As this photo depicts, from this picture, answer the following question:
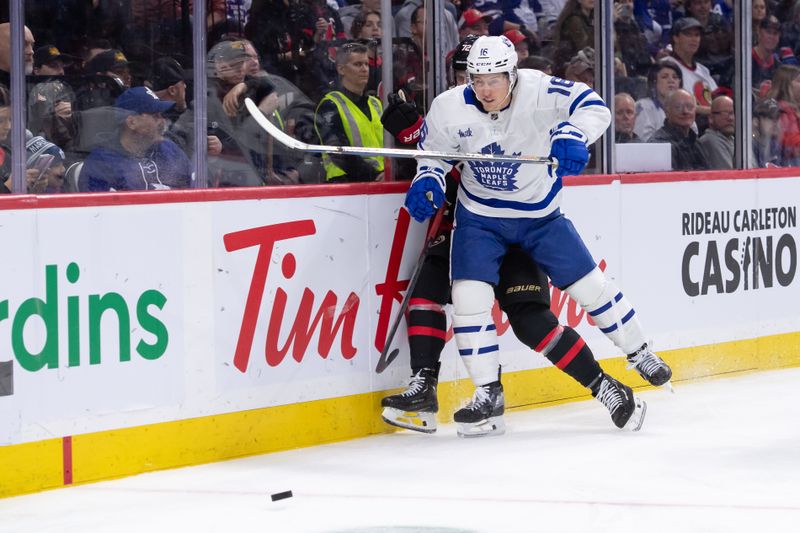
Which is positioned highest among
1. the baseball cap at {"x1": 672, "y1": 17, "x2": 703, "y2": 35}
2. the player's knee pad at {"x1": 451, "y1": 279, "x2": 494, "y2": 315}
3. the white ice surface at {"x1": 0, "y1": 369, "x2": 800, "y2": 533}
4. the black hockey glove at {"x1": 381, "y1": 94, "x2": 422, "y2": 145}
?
the baseball cap at {"x1": 672, "y1": 17, "x2": 703, "y2": 35}

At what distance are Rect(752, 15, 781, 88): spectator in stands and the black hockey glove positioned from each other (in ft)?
6.63

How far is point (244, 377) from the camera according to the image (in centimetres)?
464

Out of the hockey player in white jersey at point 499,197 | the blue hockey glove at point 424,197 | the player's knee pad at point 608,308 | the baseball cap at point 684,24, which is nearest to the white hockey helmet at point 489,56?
the hockey player in white jersey at point 499,197

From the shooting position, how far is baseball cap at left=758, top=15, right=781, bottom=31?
256 inches

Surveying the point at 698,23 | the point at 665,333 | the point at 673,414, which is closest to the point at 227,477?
the point at 673,414

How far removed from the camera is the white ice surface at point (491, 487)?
3736 millimetres

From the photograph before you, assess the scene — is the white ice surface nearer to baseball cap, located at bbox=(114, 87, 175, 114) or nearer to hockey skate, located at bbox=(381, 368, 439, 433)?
hockey skate, located at bbox=(381, 368, 439, 433)

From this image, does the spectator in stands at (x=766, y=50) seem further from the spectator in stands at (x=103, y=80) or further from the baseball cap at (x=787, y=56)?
the spectator in stands at (x=103, y=80)

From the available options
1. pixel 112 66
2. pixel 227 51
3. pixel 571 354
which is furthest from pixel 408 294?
pixel 112 66

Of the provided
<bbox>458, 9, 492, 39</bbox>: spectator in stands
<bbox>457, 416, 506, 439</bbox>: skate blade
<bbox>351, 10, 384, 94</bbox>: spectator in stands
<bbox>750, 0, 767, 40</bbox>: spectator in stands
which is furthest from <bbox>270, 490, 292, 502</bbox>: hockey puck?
<bbox>750, 0, 767, 40</bbox>: spectator in stands

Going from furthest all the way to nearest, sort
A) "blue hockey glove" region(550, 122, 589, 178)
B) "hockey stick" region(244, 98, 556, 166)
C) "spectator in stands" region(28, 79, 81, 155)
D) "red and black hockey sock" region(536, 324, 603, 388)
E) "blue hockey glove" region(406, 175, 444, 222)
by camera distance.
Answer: "red and black hockey sock" region(536, 324, 603, 388) < "blue hockey glove" region(406, 175, 444, 222) < "blue hockey glove" region(550, 122, 589, 178) < "hockey stick" region(244, 98, 556, 166) < "spectator in stands" region(28, 79, 81, 155)

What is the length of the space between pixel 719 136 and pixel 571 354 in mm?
1808

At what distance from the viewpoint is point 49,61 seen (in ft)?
13.8

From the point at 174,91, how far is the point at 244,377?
36.2 inches
